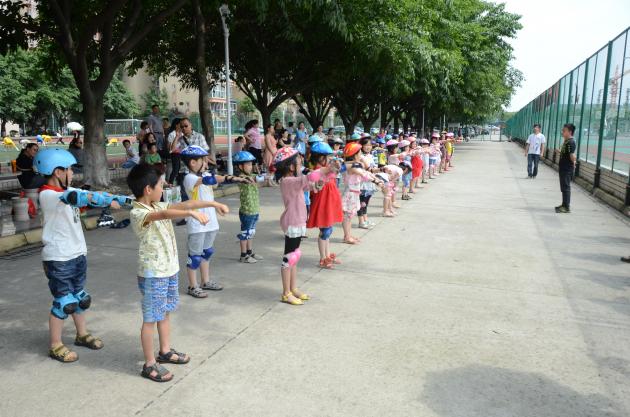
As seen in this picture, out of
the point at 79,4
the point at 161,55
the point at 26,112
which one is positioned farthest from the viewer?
the point at 26,112

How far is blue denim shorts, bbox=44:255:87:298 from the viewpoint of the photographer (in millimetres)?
3602

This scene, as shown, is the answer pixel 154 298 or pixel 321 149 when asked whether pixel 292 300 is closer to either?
pixel 321 149

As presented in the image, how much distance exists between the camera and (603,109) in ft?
41.9

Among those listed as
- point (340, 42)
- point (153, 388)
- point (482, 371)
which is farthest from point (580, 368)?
point (340, 42)

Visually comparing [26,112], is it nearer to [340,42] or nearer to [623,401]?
[340,42]

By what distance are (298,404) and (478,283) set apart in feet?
10.2

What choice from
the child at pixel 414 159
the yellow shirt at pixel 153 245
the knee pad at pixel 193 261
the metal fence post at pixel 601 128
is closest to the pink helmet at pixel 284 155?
the knee pad at pixel 193 261

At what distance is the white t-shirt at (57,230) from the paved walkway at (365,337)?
31.7 inches

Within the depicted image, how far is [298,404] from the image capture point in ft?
10.2

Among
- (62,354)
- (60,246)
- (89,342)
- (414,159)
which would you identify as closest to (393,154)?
(414,159)

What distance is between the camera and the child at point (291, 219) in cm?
483

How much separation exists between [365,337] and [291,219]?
137cm

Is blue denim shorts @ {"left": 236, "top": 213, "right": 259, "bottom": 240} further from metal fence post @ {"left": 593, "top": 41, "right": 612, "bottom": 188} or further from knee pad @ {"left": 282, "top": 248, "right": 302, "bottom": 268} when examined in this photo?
metal fence post @ {"left": 593, "top": 41, "right": 612, "bottom": 188}

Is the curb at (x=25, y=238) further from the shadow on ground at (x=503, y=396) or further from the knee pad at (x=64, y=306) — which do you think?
the shadow on ground at (x=503, y=396)
